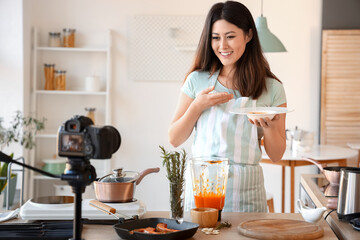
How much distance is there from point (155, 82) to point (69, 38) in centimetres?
92

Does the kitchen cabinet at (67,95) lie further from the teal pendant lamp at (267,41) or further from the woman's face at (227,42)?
the woman's face at (227,42)

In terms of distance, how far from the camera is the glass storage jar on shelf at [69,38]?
5.31 metres

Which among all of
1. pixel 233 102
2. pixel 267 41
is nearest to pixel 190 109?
pixel 233 102

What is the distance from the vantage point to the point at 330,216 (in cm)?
202

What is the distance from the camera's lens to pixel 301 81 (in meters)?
5.46

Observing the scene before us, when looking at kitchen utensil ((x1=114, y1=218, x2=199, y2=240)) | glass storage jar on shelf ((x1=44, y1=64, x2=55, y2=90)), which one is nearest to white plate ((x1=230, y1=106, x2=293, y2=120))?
kitchen utensil ((x1=114, y1=218, x2=199, y2=240))

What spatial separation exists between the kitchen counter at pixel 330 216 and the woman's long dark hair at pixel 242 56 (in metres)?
0.50

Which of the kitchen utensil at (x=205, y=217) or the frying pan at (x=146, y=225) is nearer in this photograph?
the frying pan at (x=146, y=225)

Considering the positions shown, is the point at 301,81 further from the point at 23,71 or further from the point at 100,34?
the point at 23,71

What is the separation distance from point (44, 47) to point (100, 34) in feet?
1.83

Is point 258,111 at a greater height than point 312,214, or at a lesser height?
greater

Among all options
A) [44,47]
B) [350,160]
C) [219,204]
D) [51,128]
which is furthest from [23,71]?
[219,204]

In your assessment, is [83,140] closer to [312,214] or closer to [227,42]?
[312,214]

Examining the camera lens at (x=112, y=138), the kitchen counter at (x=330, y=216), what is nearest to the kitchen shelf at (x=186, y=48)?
the kitchen counter at (x=330, y=216)
